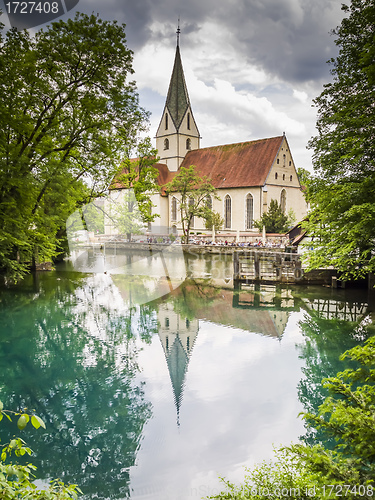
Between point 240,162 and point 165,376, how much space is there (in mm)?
38291

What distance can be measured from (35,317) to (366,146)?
12133 mm

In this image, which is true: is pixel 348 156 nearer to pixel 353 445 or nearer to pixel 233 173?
pixel 353 445

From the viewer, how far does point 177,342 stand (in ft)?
36.2

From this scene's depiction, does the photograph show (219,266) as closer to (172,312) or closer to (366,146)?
(172,312)

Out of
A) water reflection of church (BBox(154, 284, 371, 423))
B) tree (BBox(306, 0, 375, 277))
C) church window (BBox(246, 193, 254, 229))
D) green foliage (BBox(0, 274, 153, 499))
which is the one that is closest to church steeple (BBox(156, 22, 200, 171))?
church window (BBox(246, 193, 254, 229))

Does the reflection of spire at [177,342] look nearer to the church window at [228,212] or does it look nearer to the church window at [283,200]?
the church window at [228,212]

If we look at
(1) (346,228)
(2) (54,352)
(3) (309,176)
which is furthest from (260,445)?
(3) (309,176)

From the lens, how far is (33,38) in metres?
13.0

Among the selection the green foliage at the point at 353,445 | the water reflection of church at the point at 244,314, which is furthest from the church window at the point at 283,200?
the green foliage at the point at 353,445

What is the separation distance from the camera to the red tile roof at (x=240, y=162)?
4169 centimetres

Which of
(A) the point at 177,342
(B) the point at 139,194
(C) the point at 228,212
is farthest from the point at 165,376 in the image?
(C) the point at 228,212

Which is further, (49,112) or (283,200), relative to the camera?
(283,200)

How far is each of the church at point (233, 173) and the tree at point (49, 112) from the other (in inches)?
911

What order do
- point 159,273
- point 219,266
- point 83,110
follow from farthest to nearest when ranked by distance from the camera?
1. point 219,266
2. point 159,273
3. point 83,110
